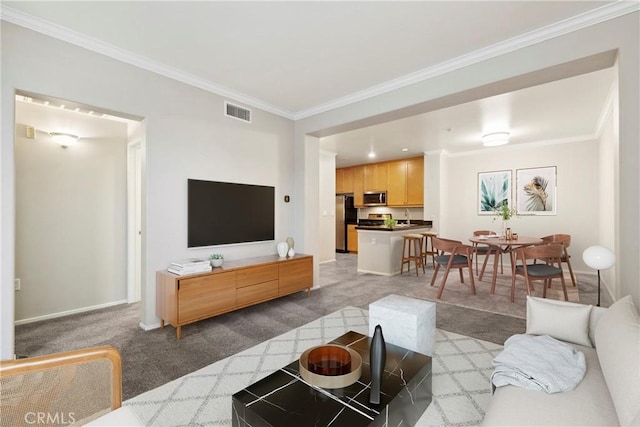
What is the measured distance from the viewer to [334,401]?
4.77ft

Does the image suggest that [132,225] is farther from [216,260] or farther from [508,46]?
[508,46]

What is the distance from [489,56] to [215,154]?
3.09 meters

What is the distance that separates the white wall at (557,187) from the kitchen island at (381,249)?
173 cm

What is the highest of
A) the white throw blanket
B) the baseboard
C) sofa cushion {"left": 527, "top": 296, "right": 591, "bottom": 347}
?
sofa cushion {"left": 527, "top": 296, "right": 591, "bottom": 347}

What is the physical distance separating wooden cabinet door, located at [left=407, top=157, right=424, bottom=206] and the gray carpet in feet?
12.4

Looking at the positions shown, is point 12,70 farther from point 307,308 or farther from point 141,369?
point 307,308

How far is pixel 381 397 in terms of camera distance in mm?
1486

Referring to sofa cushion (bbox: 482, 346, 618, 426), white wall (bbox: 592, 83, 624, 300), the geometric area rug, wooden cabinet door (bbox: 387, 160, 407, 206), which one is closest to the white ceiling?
white wall (bbox: 592, 83, 624, 300)

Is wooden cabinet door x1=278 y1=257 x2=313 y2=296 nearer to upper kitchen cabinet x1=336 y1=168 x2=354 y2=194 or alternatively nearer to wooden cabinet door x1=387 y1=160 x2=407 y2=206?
wooden cabinet door x1=387 y1=160 x2=407 y2=206

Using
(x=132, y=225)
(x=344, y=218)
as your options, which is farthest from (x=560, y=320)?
(x=344, y=218)

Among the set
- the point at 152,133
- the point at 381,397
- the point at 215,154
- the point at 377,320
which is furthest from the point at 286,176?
the point at 381,397

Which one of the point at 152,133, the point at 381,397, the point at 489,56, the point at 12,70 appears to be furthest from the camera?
the point at 152,133

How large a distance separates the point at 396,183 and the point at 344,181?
1814mm

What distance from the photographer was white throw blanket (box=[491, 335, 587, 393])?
1.39 metres
